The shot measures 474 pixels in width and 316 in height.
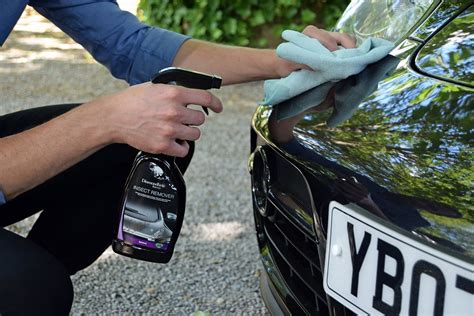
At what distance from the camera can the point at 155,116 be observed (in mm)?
1670

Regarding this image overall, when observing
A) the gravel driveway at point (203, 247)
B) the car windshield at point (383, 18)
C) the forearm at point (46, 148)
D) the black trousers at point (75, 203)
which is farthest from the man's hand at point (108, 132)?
the gravel driveway at point (203, 247)

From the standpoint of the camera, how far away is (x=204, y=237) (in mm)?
3248

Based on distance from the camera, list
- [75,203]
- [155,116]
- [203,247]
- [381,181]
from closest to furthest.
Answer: [381,181] < [155,116] < [75,203] < [203,247]

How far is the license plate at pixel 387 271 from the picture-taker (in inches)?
48.8

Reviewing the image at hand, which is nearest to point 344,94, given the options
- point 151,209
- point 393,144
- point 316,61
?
point 316,61

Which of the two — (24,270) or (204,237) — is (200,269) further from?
(24,270)

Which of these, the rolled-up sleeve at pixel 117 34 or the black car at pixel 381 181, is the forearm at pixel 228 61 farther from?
the black car at pixel 381 181

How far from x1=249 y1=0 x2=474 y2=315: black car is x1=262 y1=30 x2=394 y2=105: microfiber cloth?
0.11ft

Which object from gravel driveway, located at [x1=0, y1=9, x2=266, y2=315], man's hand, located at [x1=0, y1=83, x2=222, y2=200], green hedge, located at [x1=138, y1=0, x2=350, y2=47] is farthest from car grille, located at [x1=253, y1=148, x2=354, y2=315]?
green hedge, located at [x1=138, y1=0, x2=350, y2=47]

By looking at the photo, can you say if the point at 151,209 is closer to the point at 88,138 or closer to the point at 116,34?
the point at 88,138

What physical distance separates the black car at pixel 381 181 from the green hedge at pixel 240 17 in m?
3.70

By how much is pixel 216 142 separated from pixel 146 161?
8.92ft

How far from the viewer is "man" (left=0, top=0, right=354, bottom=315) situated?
66.6 inches

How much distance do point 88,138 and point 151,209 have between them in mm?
242
